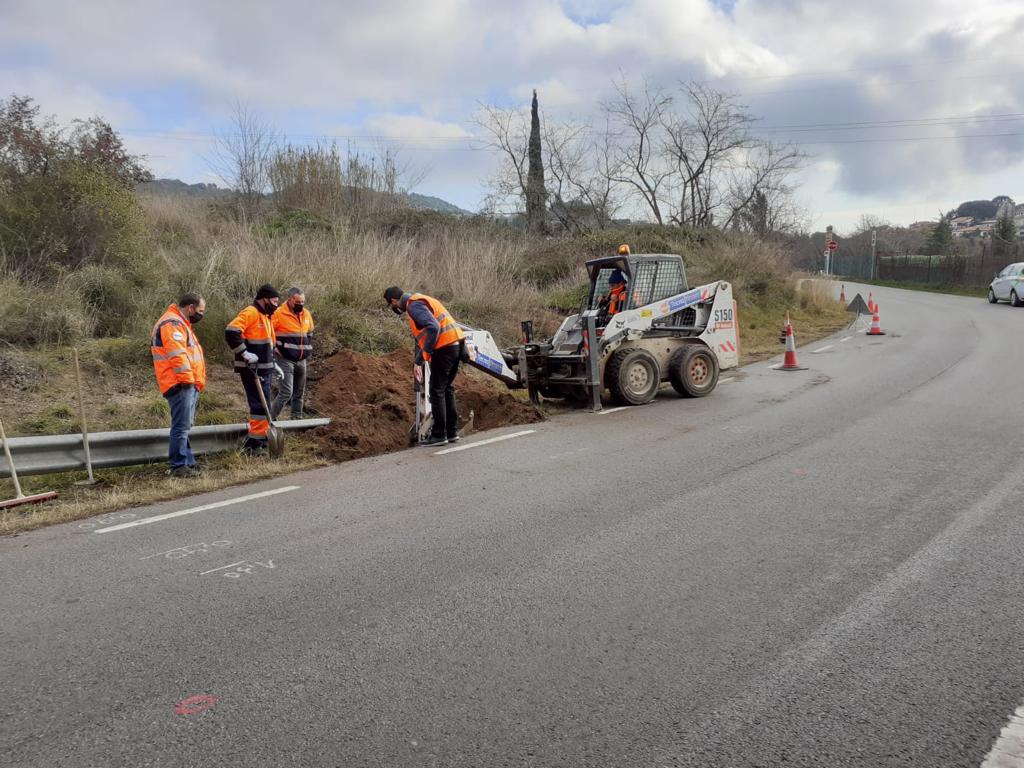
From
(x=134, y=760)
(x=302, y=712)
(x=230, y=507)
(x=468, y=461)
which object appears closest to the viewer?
(x=134, y=760)

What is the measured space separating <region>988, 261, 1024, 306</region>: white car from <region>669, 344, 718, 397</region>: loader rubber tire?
71.9ft

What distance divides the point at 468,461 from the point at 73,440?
355cm

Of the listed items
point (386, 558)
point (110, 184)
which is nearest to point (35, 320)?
point (110, 184)

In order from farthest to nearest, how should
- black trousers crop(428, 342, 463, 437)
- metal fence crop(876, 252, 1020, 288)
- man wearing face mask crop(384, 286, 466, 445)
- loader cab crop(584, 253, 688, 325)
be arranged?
metal fence crop(876, 252, 1020, 288) < loader cab crop(584, 253, 688, 325) < black trousers crop(428, 342, 463, 437) < man wearing face mask crop(384, 286, 466, 445)

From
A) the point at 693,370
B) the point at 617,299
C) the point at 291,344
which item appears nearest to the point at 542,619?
the point at 291,344

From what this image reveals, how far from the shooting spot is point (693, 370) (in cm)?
1058

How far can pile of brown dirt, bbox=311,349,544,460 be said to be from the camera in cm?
809

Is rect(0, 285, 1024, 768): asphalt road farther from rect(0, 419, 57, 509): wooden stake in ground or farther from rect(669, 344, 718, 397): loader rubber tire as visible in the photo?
rect(669, 344, 718, 397): loader rubber tire

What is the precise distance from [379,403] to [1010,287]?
89.4 ft

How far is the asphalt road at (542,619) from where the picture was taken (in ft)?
8.95

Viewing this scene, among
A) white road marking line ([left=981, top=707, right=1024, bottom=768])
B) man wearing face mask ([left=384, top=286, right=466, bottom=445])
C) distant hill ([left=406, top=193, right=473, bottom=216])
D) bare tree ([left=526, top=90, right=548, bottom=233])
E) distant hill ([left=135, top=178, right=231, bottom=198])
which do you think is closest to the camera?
white road marking line ([left=981, top=707, right=1024, bottom=768])

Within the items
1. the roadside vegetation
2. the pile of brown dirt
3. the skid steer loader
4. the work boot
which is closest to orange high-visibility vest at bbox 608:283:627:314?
the skid steer loader

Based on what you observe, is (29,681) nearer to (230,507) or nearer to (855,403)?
(230,507)

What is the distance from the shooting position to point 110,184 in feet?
39.7
